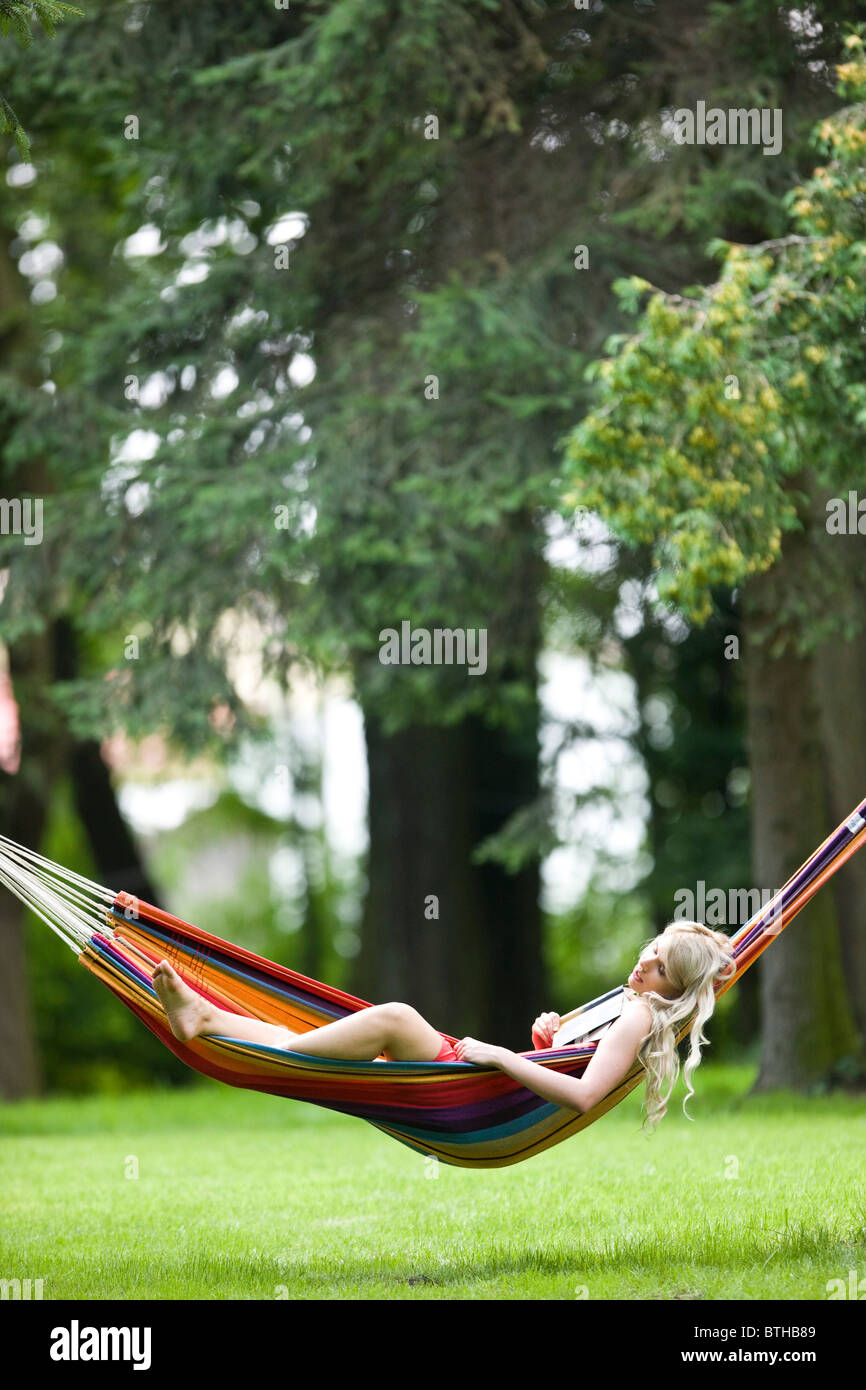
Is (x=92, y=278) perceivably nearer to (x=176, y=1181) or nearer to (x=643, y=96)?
(x=643, y=96)

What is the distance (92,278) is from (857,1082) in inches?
303

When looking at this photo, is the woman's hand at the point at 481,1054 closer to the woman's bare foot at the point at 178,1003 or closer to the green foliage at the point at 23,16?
the woman's bare foot at the point at 178,1003

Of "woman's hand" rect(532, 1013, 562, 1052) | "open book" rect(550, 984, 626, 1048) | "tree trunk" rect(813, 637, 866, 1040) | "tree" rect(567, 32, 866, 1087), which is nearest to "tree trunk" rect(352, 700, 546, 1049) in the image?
"tree trunk" rect(813, 637, 866, 1040)

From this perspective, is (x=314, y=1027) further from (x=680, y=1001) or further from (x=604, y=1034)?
(x=680, y=1001)

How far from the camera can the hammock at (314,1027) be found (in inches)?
133

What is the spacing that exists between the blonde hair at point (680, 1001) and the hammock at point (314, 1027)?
0.17 feet

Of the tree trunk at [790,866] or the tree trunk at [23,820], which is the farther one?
the tree trunk at [23,820]

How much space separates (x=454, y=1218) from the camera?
14.0ft

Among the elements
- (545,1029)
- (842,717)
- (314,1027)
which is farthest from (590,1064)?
(842,717)

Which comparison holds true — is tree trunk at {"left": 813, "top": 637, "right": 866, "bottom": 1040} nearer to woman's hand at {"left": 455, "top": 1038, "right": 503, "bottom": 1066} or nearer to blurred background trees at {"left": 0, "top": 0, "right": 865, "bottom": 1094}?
blurred background trees at {"left": 0, "top": 0, "right": 865, "bottom": 1094}

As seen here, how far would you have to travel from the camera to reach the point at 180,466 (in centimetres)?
754

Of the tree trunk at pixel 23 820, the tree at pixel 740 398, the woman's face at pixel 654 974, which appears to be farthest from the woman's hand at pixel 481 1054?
the tree trunk at pixel 23 820

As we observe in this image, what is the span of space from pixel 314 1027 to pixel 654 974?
897 millimetres
